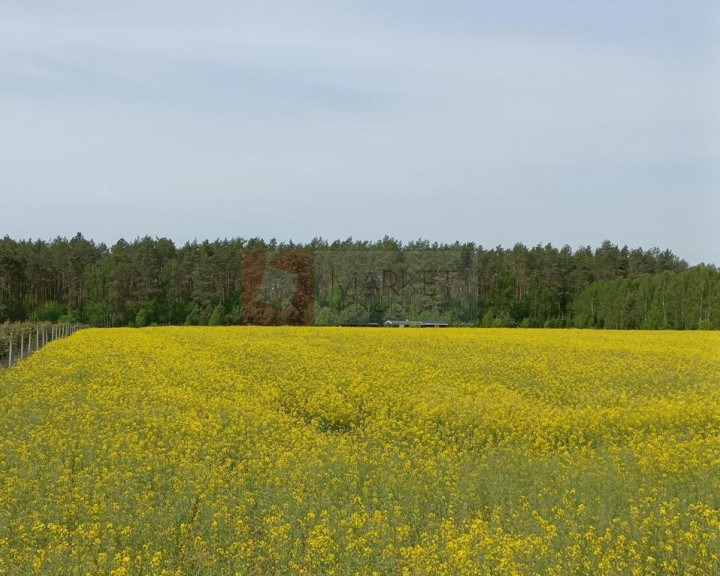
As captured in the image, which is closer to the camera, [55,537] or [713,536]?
[713,536]

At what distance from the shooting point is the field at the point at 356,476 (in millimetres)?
6465

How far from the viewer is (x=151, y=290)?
87688mm

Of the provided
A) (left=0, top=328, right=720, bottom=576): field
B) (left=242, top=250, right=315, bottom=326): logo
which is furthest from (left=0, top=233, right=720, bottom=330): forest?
(left=0, top=328, right=720, bottom=576): field

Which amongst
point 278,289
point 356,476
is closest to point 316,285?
point 278,289

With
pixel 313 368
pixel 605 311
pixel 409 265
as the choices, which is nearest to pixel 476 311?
pixel 409 265

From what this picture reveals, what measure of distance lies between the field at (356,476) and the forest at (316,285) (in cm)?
5914

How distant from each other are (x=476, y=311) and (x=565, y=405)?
71.2 m

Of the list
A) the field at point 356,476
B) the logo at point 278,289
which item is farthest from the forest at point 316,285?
the field at point 356,476

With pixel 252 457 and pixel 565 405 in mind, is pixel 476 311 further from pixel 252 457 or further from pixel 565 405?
pixel 252 457

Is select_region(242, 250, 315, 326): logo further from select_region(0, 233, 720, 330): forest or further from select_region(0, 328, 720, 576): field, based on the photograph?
select_region(0, 328, 720, 576): field

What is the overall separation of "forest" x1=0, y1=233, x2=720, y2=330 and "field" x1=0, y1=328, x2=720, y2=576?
59.1 meters

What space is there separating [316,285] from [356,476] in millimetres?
74792

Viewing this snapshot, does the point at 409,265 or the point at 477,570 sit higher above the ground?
the point at 409,265

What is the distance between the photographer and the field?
646 centimetres
